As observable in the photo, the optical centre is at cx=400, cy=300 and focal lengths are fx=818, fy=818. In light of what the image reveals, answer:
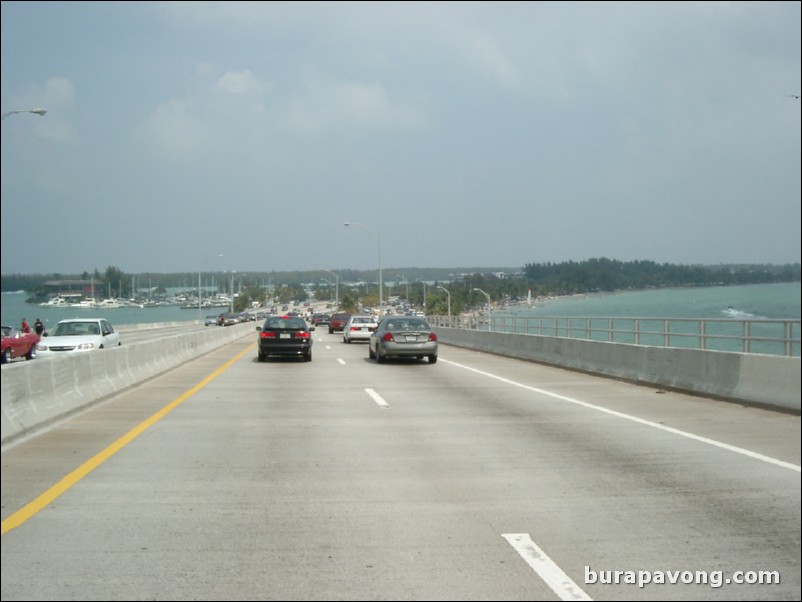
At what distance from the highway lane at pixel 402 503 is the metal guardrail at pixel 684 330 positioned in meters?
1.23

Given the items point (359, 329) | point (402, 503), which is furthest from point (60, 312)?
point (402, 503)

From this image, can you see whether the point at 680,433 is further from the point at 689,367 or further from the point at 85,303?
the point at 85,303

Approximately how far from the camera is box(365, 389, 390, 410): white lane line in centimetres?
1471

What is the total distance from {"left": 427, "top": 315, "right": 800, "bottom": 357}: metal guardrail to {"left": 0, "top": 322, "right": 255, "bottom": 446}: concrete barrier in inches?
358

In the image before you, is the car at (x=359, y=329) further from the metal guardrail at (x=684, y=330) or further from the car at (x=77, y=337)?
the car at (x=77, y=337)

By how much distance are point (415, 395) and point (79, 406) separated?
6434 millimetres

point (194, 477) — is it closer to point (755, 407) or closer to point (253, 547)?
point (253, 547)

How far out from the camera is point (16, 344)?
3077 cm

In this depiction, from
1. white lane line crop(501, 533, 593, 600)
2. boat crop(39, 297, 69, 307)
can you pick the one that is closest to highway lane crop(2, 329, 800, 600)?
white lane line crop(501, 533, 593, 600)

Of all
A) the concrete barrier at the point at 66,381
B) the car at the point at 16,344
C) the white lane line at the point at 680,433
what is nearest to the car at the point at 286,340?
the concrete barrier at the point at 66,381

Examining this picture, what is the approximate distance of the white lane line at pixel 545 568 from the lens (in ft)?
16.3

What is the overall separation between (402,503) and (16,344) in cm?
2753

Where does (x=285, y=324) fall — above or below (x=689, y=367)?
above

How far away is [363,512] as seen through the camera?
7.02m
